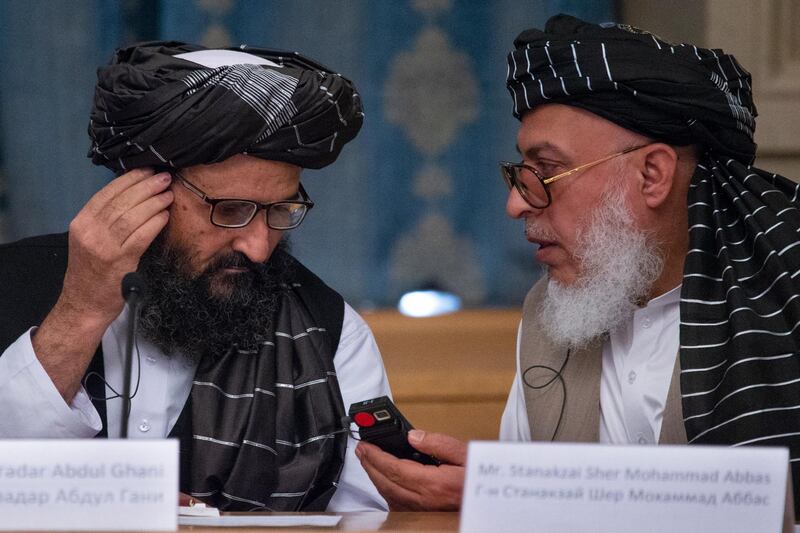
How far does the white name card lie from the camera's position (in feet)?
4.48

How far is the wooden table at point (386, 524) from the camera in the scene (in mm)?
1579

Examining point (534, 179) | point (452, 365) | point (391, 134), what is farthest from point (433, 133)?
point (534, 179)

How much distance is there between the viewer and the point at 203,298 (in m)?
2.43

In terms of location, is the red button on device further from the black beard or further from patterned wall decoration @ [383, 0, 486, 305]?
patterned wall decoration @ [383, 0, 486, 305]

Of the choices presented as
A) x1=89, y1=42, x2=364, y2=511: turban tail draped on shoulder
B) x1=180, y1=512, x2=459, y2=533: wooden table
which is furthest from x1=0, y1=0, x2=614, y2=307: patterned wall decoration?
x1=180, y1=512, x2=459, y2=533: wooden table

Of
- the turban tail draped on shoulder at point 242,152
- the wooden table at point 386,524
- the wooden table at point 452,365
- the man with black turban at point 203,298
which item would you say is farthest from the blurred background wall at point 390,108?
the wooden table at point 386,524

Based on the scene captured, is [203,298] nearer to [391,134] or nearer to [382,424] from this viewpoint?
[382,424]

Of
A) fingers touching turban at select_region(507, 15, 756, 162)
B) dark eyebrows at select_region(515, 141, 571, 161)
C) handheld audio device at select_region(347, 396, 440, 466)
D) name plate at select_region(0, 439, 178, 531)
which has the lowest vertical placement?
handheld audio device at select_region(347, 396, 440, 466)

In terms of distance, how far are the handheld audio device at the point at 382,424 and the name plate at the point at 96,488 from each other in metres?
0.66

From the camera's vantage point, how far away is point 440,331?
135 inches

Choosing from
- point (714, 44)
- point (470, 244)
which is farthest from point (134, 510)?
point (714, 44)

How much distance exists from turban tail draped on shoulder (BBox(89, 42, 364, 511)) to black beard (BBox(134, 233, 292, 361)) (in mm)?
32

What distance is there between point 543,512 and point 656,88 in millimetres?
1272

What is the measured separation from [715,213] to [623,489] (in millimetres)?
1131
